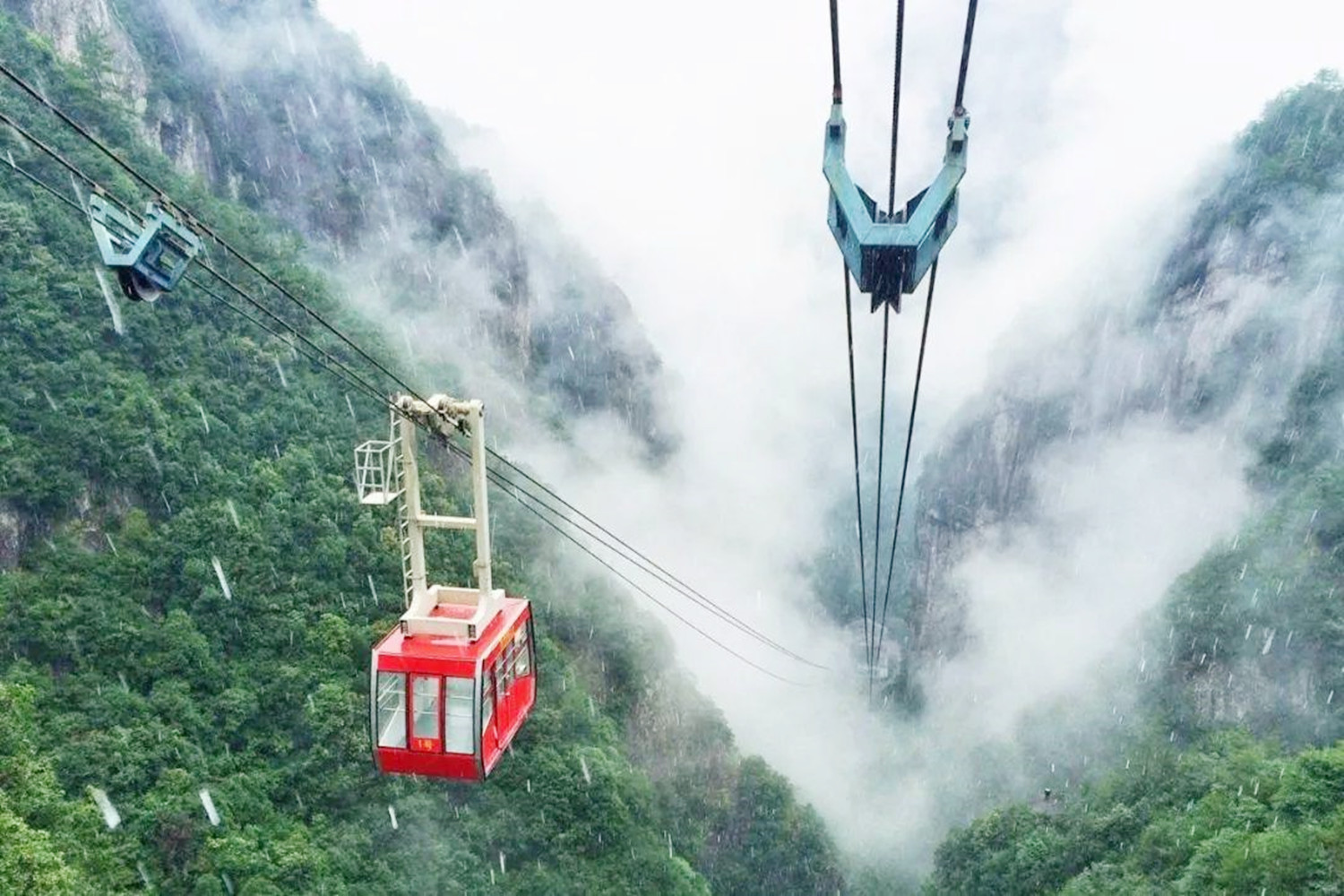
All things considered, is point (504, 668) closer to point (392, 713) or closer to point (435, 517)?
point (392, 713)

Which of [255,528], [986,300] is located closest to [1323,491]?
[255,528]

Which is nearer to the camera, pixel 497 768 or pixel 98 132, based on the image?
pixel 497 768

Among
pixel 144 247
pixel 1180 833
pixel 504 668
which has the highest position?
pixel 144 247

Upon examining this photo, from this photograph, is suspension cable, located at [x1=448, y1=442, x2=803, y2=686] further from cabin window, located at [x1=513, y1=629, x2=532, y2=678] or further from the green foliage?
the green foliage

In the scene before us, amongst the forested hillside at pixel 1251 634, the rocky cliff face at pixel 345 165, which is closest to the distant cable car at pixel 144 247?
the forested hillside at pixel 1251 634

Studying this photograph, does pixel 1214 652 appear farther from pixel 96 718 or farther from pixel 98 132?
pixel 98 132

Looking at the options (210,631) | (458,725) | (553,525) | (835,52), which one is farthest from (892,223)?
(210,631)

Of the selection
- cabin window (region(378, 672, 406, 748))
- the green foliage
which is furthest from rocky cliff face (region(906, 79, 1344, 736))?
cabin window (region(378, 672, 406, 748))
